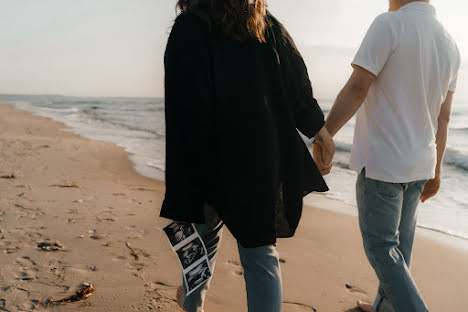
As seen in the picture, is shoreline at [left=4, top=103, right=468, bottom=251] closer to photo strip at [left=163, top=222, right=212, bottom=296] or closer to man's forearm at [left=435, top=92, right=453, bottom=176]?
man's forearm at [left=435, top=92, right=453, bottom=176]

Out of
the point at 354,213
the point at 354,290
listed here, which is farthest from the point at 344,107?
the point at 354,213

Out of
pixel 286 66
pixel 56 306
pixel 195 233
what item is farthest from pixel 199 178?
pixel 56 306

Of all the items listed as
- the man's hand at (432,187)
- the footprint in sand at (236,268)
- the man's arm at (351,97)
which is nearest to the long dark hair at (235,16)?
the man's arm at (351,97)

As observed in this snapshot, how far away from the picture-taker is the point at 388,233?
164cm

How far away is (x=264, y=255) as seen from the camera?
1521 millimetres

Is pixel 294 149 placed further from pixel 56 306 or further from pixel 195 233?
pixel 56 306

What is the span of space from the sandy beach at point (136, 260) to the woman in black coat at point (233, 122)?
106 centimetres

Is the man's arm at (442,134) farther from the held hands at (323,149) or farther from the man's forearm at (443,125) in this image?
the held hands at (323,149)

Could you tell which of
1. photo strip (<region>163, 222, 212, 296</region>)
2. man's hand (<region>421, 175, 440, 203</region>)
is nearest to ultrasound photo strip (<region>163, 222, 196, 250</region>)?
photo strip (<region>163, 222, 212, 296</region>)

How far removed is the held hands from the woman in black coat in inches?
6.1

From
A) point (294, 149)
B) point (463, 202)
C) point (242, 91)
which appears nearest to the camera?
point (242, 91)

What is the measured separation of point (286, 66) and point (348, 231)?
8.94 ft

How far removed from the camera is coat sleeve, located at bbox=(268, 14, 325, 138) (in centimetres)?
151

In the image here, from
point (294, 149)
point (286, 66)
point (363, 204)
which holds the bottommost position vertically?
point (363, 204)
